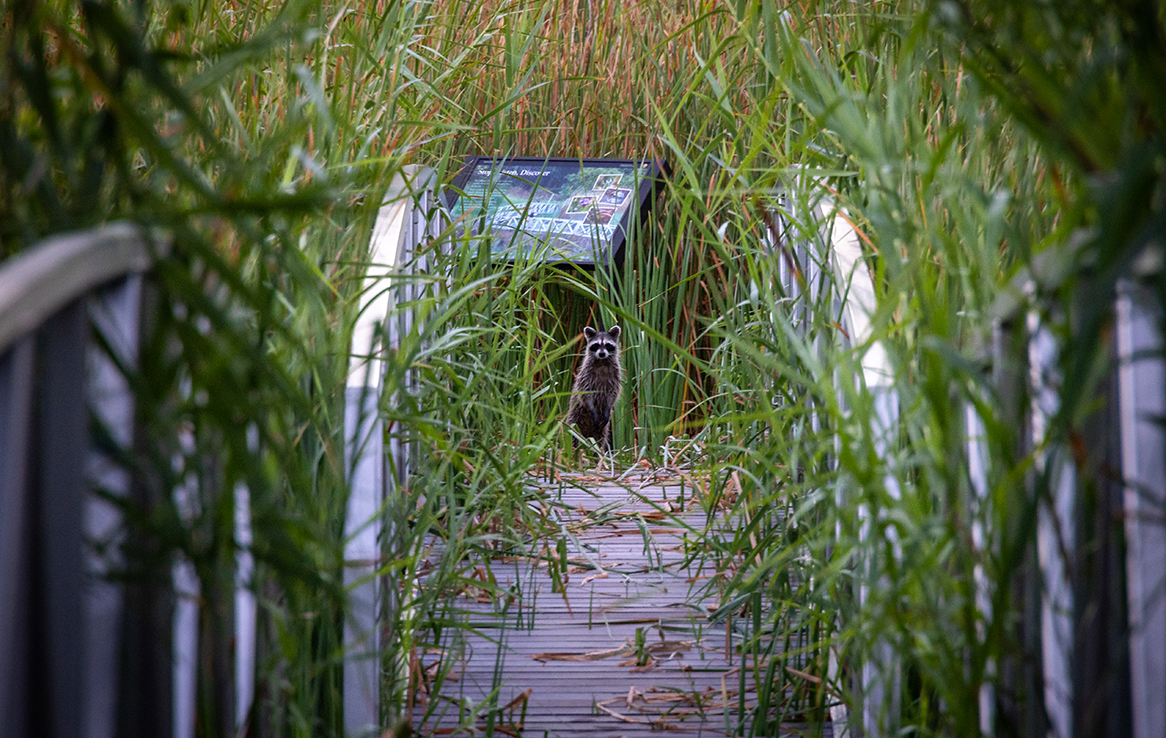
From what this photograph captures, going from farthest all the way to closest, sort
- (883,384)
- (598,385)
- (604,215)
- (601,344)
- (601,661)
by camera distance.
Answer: (598,385)
(601,344)
(604,215)
(601,661)
(883,384)

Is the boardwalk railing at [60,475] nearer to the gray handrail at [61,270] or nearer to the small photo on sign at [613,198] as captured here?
the gray handrail at [61,270]

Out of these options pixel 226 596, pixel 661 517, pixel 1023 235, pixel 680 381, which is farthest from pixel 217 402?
pixel 680 381

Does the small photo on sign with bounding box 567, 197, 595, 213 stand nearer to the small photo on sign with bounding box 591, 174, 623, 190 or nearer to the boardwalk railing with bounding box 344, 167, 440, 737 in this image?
the small photo on sign with bounding box 591, 174, 623, 190

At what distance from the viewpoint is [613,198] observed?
5.02m

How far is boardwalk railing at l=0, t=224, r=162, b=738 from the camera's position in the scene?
63 centimetres

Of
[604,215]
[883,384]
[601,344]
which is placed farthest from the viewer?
[601,344]

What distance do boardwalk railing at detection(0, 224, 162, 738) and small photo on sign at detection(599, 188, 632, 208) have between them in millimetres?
4291

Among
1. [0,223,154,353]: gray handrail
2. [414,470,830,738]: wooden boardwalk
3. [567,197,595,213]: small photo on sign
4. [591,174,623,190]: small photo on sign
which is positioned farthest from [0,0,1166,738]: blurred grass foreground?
[591,174,623,190]: small photo on sign

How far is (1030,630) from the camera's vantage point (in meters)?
0.91

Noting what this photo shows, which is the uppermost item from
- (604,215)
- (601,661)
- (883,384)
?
(604,215)

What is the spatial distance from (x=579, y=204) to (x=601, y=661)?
3191 millimetres

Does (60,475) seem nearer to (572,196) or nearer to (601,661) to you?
(601,661)

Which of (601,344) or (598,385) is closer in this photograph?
(601,344)

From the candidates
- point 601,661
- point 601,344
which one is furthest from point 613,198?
point 601,661
